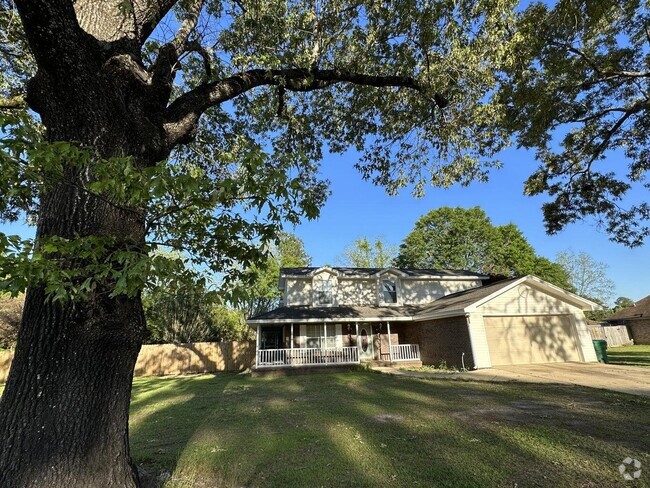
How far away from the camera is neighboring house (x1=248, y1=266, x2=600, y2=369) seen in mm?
14906

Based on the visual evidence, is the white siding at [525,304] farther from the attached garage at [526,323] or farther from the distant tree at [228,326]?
the distant tree at [228,326]

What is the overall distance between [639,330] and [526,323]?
2200 cm

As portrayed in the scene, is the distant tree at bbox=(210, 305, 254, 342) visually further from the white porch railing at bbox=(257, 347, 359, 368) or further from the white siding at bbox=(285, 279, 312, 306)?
the white porch railing at bbox=(257, 347, 359, 368)

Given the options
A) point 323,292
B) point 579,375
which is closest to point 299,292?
point 323,292

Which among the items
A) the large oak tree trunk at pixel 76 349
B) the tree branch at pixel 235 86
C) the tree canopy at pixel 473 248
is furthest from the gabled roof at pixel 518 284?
the tree canopy at pixel 473 248

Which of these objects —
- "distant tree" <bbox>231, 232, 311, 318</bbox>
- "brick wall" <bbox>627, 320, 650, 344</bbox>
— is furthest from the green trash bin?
"brick wall" <bbox>627, 320, 650, 344</bbox>

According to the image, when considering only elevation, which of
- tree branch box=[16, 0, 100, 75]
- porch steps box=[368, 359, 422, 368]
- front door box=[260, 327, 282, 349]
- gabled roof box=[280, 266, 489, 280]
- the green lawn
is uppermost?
gabled roof box=[280, 266, 489, 280]

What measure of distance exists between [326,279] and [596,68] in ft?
49.5

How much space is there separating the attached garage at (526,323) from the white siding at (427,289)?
194 inches

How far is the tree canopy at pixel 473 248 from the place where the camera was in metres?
36.0

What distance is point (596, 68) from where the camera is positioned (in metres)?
11.0

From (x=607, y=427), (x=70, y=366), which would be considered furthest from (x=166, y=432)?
(x=607, y=427)

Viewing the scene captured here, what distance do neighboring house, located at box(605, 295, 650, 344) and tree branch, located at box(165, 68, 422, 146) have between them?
105 ft

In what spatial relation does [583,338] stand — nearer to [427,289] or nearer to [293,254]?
[427,289]
